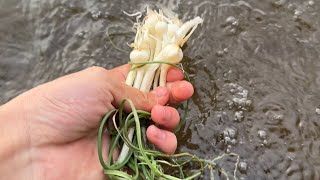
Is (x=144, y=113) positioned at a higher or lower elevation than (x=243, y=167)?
higher

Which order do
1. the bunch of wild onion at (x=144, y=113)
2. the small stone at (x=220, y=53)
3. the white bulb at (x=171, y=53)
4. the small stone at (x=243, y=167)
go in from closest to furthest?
the bunch of wild onion at (x=144, y=113) < the white bulb at (x=171, y=53) < the small stone at (x=243, y=167) < the small stone at (x=220, y=53)

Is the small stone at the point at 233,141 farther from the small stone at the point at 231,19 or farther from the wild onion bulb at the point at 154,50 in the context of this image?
the small stone at the point at 231,19

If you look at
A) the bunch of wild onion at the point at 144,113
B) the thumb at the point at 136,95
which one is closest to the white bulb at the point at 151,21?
the bunch of wild onion at the point at 144,113

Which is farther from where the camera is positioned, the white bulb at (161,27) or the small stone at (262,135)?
the small stone at (262,135)

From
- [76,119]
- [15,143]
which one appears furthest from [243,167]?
[15,143]

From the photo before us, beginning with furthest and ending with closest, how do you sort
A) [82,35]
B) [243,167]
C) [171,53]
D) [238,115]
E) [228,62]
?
[82,35], [228,62], [238,115], [243,167], [171,53]

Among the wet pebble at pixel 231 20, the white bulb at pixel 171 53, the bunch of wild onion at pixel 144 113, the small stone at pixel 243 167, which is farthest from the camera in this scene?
the wet pebble at pixel 231 20

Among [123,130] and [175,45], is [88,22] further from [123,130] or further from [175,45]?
[123,130]

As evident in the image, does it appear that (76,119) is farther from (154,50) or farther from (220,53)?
(220,53)
